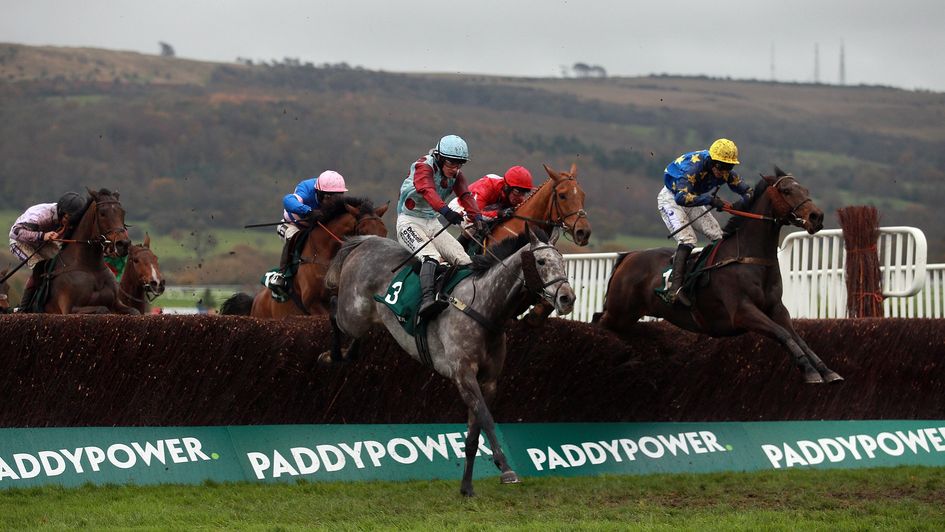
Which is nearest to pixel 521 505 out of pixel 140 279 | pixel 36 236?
pixel 36 236

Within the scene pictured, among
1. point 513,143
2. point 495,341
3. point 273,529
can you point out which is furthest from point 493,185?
point 513,143

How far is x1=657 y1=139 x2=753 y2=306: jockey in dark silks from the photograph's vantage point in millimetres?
10281

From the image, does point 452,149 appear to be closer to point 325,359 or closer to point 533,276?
point 533,276

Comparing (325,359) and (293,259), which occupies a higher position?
(293,259)

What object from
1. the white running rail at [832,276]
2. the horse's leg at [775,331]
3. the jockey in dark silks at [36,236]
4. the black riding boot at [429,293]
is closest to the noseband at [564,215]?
the horse's leg at [775,331]

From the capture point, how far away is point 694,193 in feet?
34.4

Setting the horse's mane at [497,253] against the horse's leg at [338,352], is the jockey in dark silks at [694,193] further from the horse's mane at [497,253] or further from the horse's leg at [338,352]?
the horse's leg at [338,352]

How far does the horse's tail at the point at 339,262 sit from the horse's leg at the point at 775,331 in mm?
2826

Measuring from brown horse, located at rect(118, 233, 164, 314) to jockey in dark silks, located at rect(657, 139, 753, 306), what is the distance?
523cm

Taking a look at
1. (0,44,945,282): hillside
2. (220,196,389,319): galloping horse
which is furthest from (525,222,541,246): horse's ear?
(0,44,945,282): hillside

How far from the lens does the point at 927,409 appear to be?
11.0 meters

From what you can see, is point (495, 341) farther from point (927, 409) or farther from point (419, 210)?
point (927, 409)

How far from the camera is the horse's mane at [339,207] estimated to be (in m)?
11.8

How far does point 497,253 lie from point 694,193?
2.25 meters
